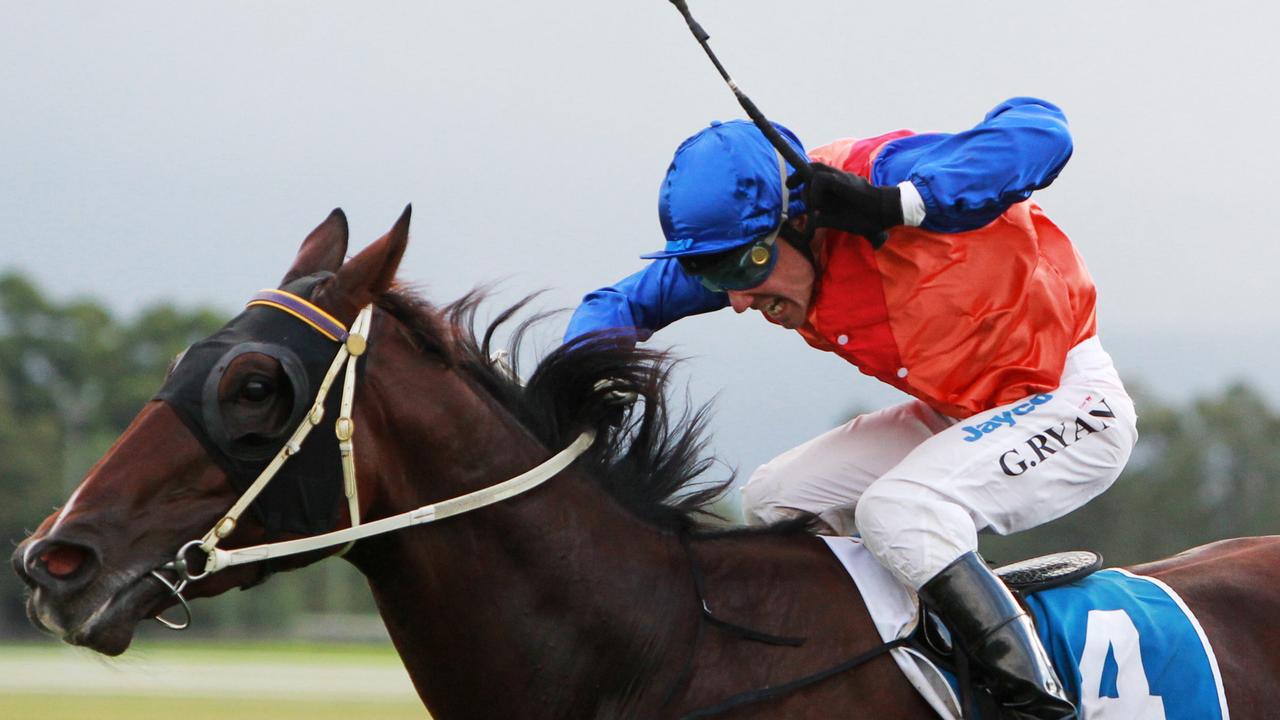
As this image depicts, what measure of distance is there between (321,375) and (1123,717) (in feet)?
6.82

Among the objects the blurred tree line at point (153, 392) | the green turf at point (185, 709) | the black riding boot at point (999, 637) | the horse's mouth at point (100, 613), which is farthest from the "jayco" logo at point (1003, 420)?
the green turf at point (185, 709)

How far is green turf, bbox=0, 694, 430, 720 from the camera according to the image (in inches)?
520

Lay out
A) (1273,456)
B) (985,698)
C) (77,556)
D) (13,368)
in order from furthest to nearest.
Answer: (13,368), (1273,456), (985,698), (77,556)

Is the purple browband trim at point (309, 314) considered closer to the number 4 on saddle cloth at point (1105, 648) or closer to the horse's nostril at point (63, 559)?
the horse's nostril at point (63, 559)

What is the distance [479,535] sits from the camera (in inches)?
128

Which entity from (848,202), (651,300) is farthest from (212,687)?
(848,202)

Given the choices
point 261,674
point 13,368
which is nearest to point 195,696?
point 261,674

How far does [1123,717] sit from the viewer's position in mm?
3457

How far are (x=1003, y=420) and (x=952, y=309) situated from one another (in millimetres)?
310

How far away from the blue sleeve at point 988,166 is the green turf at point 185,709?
10.8m

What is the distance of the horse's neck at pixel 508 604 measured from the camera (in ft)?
10.6

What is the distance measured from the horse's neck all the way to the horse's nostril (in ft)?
1.96

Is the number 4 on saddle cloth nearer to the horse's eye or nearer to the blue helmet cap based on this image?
the blue helmet cap

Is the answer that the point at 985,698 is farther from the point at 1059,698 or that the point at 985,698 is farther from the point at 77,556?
the point at 77,556
